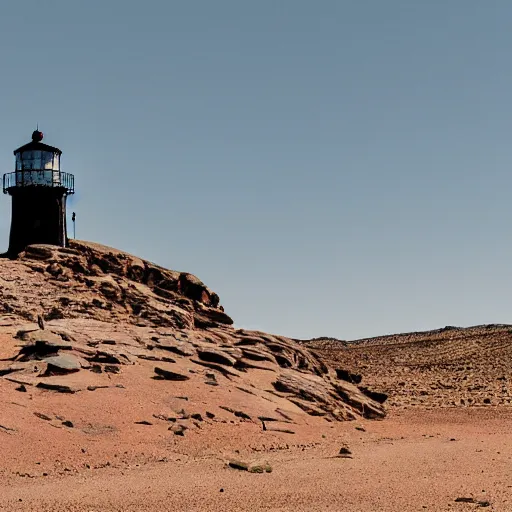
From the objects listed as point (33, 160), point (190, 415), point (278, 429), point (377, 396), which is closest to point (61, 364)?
point (190, 415)

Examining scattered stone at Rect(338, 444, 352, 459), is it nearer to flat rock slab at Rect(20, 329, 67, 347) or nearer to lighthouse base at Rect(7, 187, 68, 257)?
flat rock slab at Rect(20, 329, 67, 347)

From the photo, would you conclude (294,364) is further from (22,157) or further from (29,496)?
(29,496)

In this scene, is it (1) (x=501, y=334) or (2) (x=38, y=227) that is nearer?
(2) (x=38, y=227)

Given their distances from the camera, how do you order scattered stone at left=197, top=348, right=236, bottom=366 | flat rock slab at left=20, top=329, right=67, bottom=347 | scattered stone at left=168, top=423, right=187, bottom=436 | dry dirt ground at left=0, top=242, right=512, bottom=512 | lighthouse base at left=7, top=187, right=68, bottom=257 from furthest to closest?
lighthouse base at left=7, top=187, right=68, bottom=257, scattered stone at left=197, top=348, right=236, bottom=366, flat rock slab at left=20, top=329, right=67, bottom=347, scattered stone at left=168, top=423, right=187, bottom=436, dry dirt ground at left=0, top=242, right=512, bottom=512

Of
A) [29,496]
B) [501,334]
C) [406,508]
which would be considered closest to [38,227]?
[29,496]

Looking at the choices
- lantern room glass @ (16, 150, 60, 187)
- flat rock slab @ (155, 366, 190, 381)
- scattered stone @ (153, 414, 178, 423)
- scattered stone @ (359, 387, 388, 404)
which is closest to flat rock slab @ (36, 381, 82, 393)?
scattered stone @ (153, 414, 178, 423)

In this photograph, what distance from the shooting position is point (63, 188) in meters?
46.8

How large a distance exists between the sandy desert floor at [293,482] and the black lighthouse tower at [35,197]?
23.3 meters

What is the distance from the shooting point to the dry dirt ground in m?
20.3

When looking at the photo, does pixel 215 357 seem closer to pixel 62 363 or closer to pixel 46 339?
pixel 46 339

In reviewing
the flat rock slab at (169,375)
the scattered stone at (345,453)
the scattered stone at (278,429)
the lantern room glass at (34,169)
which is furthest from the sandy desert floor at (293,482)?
the lantern room glass at (34,169)

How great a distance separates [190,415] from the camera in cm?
2847

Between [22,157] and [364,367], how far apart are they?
31.6 meters

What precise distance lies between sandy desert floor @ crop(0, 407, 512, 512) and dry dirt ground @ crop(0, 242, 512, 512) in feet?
0.23
